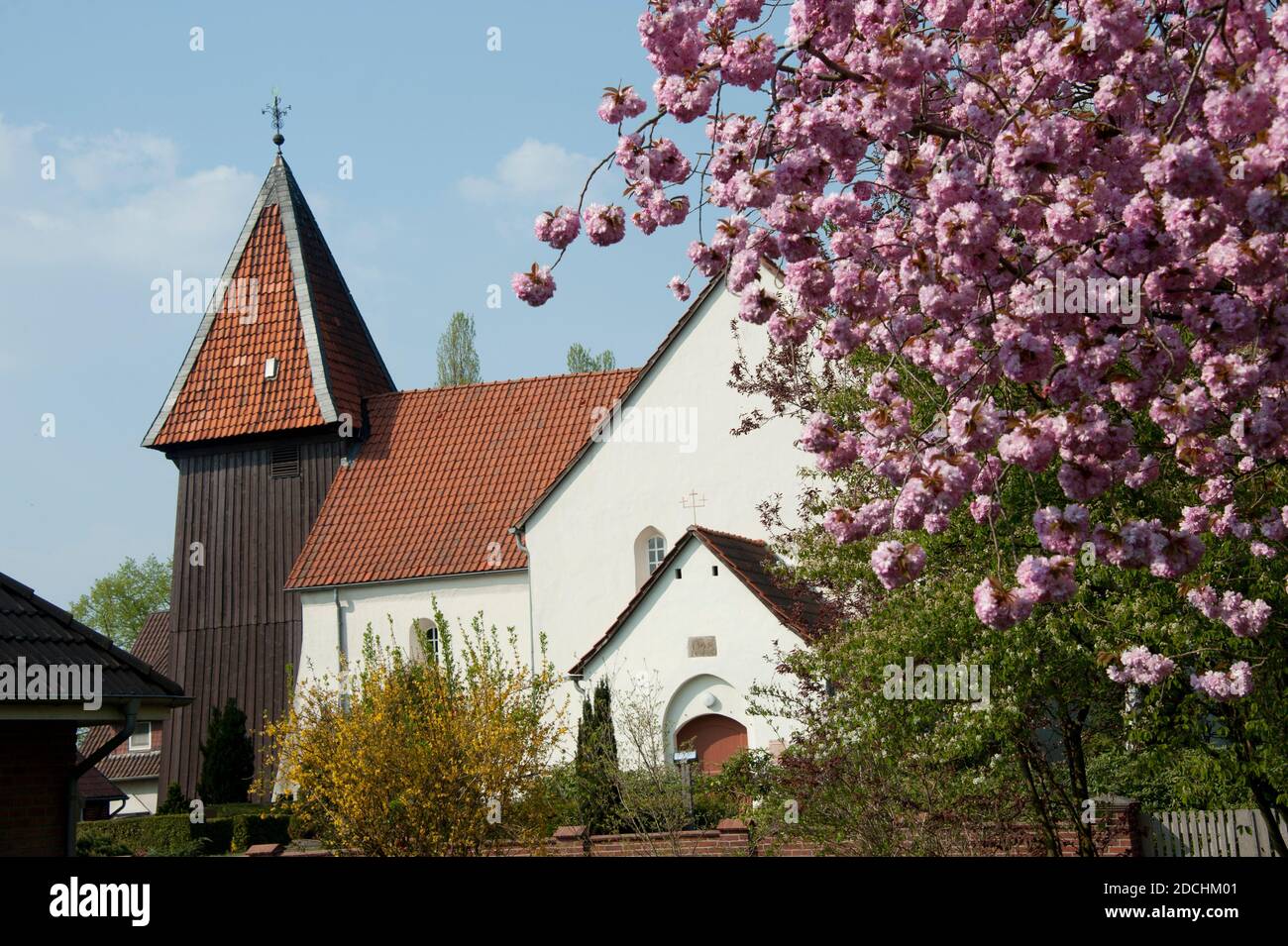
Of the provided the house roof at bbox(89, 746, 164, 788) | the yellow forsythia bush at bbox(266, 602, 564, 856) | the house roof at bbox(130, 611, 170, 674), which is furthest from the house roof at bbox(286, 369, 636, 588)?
the house roof at bbox(89, 746, 164, 788)

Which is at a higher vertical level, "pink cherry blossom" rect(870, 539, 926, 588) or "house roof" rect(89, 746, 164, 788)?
"pink cherry blossom" rect(870, 539, 926, 588)

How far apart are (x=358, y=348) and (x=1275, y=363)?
110 ft

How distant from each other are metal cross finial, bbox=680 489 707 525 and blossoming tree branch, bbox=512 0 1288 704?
20932 millimetres

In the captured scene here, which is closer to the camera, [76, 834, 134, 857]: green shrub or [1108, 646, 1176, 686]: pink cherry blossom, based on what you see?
[1108, 646, 1176, 686]: pink cherry blossom

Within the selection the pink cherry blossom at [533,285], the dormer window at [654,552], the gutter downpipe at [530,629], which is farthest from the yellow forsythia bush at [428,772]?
the gutter downpipe at [530,629]

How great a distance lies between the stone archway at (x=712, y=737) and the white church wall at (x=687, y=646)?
0.26 metres

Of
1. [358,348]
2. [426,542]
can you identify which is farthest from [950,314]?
[358,348]

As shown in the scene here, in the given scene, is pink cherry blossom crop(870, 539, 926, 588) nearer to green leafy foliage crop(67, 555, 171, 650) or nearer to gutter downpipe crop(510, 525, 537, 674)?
gutter downpipe crop(510, 525, 537, 674)

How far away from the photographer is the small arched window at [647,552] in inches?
1185

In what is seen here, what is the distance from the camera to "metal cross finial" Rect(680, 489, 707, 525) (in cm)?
2936

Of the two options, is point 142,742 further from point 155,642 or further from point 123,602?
point 123,602

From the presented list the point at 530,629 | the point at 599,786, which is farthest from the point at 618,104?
the point at 530,629
